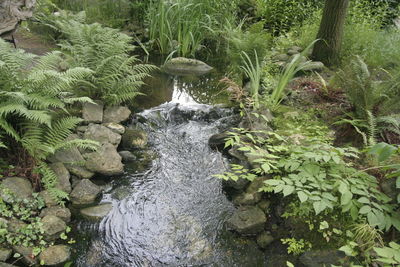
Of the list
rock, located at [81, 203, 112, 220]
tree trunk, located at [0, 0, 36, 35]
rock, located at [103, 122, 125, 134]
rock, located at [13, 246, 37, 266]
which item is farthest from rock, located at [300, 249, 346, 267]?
tree trunk, located at [0, 0, 36, 35]

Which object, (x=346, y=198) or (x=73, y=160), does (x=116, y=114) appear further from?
(x=346, y=198)

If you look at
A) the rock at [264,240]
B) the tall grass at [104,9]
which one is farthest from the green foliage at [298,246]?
the tall grass at [104,9]

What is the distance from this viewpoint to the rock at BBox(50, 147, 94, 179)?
3.64m

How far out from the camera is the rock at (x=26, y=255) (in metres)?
2.72

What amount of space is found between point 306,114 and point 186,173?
6.21ft

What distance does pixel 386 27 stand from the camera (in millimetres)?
8312

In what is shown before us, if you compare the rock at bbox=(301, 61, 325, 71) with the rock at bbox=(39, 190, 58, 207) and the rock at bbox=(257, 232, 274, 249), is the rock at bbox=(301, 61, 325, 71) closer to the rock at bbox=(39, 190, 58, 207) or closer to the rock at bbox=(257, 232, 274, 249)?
the rock at bbox=(257, 232, 274, 249)

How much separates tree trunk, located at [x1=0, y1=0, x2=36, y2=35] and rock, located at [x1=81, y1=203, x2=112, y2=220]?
307 centimetres

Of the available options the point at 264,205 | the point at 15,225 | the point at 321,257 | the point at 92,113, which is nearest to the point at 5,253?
the point at 15,225

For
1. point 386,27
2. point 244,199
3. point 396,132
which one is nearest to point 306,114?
point 396,132

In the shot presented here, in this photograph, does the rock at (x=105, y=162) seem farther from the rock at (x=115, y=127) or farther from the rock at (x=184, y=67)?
the rock at (x=184, y=67)

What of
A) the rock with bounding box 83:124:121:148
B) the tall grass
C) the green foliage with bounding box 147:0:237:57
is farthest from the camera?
the tall grass

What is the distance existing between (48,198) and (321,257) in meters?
2.67

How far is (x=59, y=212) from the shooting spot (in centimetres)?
318
